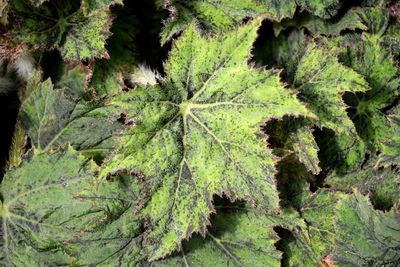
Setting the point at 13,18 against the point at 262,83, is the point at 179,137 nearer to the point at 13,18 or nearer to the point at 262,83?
the point at 262,83

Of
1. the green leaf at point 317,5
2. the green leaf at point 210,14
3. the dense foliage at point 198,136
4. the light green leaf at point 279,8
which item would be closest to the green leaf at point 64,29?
the dense foliage at point 198,136

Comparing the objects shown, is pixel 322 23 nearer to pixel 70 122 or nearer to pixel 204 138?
pixel 204 138

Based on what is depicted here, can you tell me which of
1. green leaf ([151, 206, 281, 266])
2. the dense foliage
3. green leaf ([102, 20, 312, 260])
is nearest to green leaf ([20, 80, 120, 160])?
the dense foliage

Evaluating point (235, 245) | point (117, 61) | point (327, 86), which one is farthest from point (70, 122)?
point (327, 86)

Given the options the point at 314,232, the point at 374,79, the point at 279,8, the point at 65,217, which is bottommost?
Answer: the point at 314,232

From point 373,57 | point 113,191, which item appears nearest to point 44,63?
point 113,191

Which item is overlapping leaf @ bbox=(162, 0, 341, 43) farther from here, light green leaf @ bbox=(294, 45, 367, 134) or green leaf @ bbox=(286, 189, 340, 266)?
green leaf @ bbox=(286, 189, 340, 266)

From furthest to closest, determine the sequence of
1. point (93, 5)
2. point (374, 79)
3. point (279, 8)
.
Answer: point (374, 79), point (279, 8), point (93, 5)
